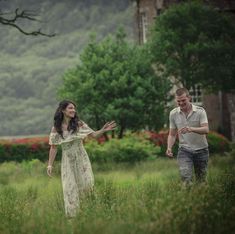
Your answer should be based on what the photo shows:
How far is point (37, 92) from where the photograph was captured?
341ft

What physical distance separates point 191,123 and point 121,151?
17036mm

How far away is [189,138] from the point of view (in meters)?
15.0

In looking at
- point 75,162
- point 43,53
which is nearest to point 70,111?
point 75,162

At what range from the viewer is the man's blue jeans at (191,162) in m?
14.9

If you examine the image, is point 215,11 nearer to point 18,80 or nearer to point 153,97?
point 153,97

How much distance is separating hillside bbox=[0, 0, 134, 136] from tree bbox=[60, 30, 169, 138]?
5535 centimetres

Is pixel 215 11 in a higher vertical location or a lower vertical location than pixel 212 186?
higher

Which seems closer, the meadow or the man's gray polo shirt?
the meadow

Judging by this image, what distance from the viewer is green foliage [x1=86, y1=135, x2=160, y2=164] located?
31.5 meters

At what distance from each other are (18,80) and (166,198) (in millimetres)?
95457

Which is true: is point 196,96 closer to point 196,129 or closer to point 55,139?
point 55,139

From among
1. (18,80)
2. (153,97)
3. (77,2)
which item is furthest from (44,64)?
(153,97)

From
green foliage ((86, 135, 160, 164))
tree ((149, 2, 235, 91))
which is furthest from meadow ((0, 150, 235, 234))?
tree ((149, 2, 235, 91))

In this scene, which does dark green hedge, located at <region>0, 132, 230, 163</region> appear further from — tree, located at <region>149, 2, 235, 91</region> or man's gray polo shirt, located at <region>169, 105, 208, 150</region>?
man's gray polo shirt, located at <region>169, 105, 208, 150</region>
